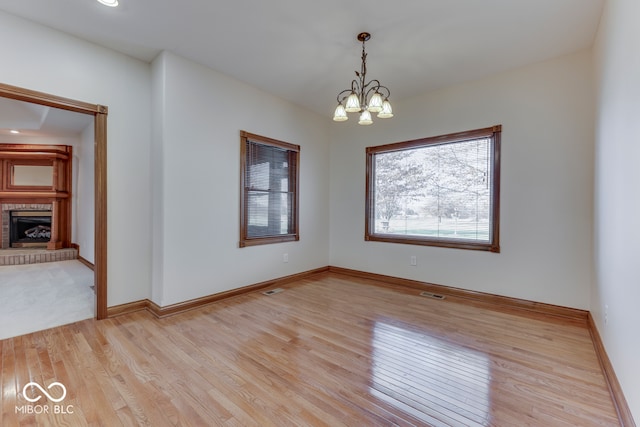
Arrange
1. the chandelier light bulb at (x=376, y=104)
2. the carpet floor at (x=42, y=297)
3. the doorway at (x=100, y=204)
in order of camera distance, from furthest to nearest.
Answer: the doorway at (x=100, y=204), the carpet floor at (x=42, y=297), the chandelier light bulb at (x=376, y=104)

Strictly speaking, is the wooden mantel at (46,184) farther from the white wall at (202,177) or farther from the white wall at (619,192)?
the white wall at (619,192)

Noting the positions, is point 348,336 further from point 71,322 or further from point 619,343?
point 71,322

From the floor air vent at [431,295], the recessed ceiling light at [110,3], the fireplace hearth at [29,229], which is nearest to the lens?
the recessed ceiling light at [110,3]

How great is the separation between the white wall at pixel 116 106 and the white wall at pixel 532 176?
11.3 ft

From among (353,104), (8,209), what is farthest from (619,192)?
(8,209)

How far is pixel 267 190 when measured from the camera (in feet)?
13.6

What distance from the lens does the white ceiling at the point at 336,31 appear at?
2.30m

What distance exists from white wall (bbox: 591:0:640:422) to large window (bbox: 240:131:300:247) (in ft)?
11.4

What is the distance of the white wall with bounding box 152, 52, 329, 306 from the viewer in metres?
3.02

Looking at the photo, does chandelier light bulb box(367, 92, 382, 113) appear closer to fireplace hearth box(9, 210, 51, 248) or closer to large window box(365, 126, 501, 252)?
large window box(365, 126, 501, 252)

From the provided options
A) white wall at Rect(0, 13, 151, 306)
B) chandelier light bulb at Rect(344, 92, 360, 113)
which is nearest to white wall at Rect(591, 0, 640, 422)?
chandelier light bulb at Rect(344, 92, 360, 113)

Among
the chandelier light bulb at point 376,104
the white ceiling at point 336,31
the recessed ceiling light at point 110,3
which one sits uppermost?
the white ceiling at point 336,31

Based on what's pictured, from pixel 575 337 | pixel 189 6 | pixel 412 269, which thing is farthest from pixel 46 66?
pixel 575 337

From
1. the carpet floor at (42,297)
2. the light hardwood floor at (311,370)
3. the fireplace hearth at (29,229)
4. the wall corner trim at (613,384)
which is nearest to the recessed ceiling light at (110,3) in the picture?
the light hardwood floor at (311,370)
